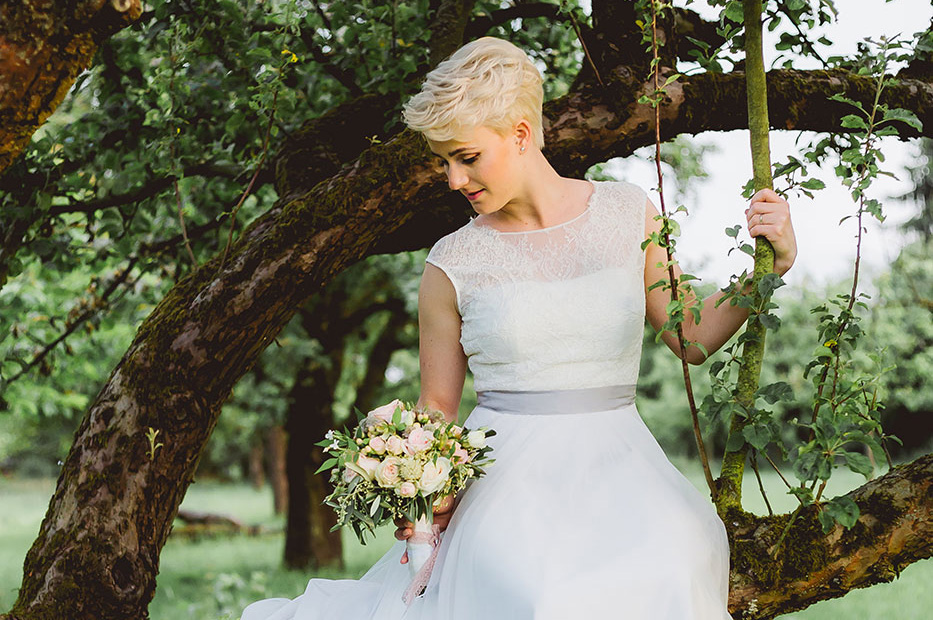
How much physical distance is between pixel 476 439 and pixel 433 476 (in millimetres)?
195

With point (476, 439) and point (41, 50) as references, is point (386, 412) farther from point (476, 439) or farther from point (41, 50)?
point (41, 50)

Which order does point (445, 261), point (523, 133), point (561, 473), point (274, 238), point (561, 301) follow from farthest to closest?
point (274, 238), point (445, 261), point (523, 133), point (561, 301), point (561, 473)

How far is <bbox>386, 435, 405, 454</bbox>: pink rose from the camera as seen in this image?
2.40 metres

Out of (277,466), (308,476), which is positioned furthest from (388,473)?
(277,466)

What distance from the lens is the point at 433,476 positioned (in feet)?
7.75

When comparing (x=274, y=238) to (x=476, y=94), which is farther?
(x=274, y=238)

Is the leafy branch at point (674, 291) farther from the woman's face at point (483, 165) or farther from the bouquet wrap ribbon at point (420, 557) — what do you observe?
the bouquet wrap ribbon at point (420, 557)

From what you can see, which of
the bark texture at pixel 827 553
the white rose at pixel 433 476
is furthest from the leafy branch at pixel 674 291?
the white rose at pixel 433 476

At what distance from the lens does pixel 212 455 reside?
32188mm

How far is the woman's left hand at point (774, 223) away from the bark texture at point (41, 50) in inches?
66.3

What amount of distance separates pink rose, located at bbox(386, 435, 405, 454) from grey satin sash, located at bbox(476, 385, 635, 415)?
0.51 metres

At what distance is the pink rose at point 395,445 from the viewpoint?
2.40 m

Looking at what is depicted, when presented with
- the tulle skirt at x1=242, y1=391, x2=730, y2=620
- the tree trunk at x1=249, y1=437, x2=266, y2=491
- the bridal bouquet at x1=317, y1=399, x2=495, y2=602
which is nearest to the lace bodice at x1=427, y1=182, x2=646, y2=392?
the tulle skirt at x1=242, y1=391, x2=730, y2=620

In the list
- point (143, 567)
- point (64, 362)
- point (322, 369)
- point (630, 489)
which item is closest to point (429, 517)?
point (630, 489)
